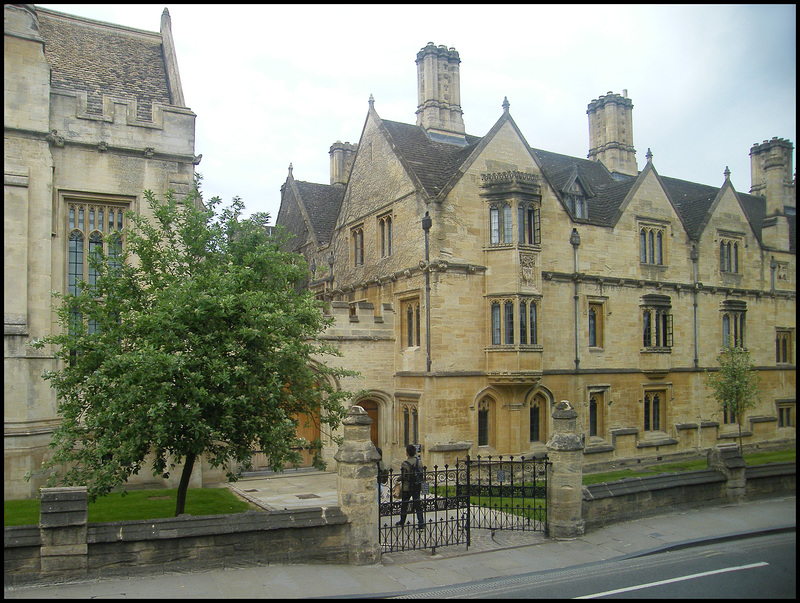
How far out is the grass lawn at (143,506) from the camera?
1490cm

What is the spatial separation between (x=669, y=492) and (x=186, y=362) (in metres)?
12.2

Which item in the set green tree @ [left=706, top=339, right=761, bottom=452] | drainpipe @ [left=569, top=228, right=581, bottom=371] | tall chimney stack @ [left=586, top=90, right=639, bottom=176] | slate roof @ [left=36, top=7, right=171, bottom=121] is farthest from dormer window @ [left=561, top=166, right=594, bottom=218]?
slate roof @ [left=36, top=7, right=171, bottom=121]

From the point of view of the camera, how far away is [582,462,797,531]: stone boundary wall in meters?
15.1

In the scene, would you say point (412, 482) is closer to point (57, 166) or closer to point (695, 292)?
point (57, 166)

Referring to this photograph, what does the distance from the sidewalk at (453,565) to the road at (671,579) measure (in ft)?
1.32

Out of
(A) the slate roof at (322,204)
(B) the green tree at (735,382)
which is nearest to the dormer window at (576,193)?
(B) the green tree at (735,382)

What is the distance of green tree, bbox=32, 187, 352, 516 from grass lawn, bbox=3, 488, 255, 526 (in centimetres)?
205

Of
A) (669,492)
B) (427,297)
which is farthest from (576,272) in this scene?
(669,492)

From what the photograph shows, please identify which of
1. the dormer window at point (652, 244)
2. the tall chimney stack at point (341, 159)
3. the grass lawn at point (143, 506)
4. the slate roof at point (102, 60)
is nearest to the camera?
the grass lawn at point (143, 506)

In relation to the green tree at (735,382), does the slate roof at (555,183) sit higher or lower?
higher

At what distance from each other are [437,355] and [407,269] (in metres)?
3.49

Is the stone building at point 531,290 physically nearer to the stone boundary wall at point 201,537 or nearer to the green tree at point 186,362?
the green tree at point 186,362

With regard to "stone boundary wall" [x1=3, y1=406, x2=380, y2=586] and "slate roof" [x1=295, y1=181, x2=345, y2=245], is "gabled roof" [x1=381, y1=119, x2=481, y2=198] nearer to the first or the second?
"slate roof" [x1=295, y1=181, x2=345, y2=245]

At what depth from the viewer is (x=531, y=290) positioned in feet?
78.2
